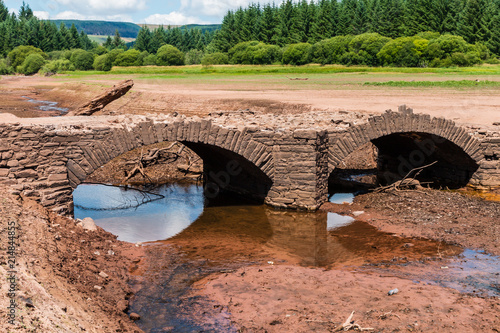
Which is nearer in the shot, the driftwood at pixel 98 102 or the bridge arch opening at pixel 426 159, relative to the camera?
the bridge arch opening at pixel 426 159

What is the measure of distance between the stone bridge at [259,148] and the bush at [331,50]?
45562 mm

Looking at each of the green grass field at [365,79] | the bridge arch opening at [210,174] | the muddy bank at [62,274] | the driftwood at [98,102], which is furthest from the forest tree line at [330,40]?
the muddy bank at [62,274]

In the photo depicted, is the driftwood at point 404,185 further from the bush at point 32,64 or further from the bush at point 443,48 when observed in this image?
the bush at point 32,64

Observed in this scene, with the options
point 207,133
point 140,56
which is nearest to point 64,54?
point 140,56

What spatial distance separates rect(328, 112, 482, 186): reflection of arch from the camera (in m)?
14.3

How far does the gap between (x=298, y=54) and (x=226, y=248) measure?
56086mm

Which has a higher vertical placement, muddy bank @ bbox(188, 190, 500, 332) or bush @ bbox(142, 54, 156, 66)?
bush @ bbox(142, 54, 156, 66)

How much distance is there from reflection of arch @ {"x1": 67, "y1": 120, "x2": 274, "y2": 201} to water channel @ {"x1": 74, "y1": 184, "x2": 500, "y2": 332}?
1.45 meters

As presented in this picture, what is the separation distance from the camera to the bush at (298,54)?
213 feet

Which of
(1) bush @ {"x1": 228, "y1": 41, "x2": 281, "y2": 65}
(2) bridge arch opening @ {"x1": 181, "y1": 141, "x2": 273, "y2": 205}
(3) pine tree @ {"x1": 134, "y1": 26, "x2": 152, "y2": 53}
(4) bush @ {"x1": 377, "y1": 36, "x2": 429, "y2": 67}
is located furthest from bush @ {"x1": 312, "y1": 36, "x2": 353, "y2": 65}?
(2) bridge arch opening @ {"x1": 181, "y1": 141, "x2": 273, "y2": 205}

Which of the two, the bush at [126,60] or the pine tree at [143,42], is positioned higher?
the pine tree at [143,42]

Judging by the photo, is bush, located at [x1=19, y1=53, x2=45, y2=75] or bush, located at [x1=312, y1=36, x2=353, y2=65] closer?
bush, located at [x1=312, y1=36, x2=353, y2=65]

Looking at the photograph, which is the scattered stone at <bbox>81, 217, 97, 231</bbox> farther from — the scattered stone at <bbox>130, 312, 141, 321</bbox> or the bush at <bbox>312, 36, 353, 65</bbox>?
the bush at <bbox>312, 36, 353, 65</bbox>

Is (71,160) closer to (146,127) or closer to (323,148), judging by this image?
(146,127)
